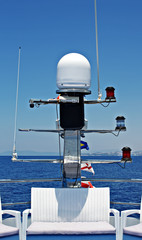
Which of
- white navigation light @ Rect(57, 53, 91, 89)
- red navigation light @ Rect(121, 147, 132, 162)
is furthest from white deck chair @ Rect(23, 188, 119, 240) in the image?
white navigation light @ Rect(57, 53, 91, 89)

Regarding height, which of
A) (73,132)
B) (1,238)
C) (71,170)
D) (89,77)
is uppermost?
(89,77)

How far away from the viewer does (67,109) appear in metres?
5.54

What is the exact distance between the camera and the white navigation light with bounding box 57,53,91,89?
5445 mm

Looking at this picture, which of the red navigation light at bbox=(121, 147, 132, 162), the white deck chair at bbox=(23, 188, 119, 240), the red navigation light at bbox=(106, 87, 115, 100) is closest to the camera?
the white deck chair at bbox=(23, 188, 119, 240)

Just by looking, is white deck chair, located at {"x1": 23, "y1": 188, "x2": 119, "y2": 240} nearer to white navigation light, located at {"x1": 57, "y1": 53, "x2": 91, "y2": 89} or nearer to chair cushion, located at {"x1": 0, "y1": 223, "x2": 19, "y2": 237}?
chair cushion, located at {"x1": 0, "y1": 223, "x2": 19, "y2": 237}

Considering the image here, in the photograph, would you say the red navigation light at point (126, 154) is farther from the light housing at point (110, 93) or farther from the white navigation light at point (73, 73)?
the white navigation light at point (73, 73)

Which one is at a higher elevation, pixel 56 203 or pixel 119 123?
pixel 119 123

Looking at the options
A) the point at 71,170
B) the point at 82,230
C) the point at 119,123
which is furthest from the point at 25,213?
→ the point at 119,123

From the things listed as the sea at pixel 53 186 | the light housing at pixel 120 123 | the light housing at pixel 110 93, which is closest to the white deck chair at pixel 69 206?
the sea at pixel 53 186

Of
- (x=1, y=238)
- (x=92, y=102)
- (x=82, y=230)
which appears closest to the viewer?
(x=82, y=230)

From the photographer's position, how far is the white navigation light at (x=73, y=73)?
5445mm

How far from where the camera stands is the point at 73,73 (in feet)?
17.9

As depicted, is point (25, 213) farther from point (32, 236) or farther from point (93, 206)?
point (93, 206)

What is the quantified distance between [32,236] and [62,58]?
114 inches
